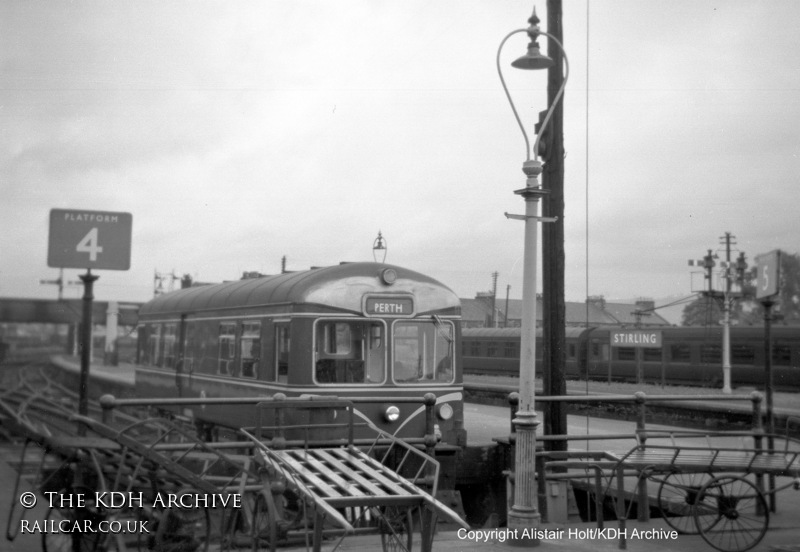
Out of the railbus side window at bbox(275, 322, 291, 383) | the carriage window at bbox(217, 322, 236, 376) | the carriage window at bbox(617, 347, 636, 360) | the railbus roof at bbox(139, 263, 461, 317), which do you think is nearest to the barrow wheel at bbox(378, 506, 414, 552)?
the railbus side window at bbox(275, 322, 291, 383)

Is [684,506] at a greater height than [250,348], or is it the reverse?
[250,348]

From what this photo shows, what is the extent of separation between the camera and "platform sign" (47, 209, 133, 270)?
6355 millimetres

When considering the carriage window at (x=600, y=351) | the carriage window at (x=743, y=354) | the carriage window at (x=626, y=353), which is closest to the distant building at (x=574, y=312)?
the carriage window at (x=600, y=351)

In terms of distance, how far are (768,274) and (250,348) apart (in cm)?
732

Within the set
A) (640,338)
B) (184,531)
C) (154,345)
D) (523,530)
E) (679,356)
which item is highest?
(640,338)

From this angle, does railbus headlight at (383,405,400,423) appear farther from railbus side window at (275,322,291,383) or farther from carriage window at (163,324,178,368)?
carriage window at (163,324,178,368)

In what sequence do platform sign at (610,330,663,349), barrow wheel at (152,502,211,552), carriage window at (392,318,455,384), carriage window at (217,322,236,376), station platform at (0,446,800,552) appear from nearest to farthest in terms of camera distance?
barrow wheel at (152,502,211,552)
station platform at (0,446,800,552)
carriage window at (392,318,455,384)
carriage window at (217,322,236,376)
platform sign at (610,330,663,349)

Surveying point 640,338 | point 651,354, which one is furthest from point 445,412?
point 651,354

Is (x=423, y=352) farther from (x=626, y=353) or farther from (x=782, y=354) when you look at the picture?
(x=626, y=353)

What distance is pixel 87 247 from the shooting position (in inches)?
263

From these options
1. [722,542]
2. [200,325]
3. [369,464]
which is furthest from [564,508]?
[200,325]

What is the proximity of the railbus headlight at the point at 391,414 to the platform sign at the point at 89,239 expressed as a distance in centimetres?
559

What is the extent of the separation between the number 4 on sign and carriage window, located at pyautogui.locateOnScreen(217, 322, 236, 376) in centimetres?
690

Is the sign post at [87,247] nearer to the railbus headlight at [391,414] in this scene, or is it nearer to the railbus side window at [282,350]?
the railbus side window at [282,350]
